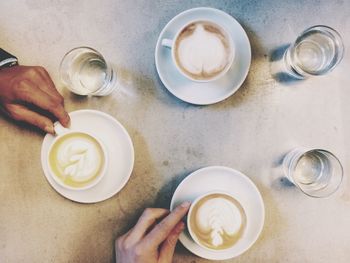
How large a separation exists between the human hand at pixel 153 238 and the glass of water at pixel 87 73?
0.41m

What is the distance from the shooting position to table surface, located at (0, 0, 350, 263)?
1.16 meters

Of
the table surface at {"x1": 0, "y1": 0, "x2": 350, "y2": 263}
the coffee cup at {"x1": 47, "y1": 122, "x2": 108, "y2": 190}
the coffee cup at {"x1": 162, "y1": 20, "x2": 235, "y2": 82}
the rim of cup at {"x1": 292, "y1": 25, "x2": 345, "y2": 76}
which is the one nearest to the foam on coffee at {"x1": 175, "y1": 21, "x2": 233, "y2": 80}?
the coffee cup at {"x1": 162, "y1": 20, "x2": 235, "y2": 82}

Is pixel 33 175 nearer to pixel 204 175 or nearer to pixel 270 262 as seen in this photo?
pixel 204 175

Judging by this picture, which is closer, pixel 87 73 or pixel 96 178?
pixel 96 178

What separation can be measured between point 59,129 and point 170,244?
47 cm

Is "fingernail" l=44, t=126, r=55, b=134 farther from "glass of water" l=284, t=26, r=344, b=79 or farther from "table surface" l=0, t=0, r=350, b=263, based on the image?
"glass of water" l=284, t=26, r=344, b=79

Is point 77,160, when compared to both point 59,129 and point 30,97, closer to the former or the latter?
point 59,129

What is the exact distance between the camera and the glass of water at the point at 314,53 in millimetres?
1118

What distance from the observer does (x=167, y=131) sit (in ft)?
3.89

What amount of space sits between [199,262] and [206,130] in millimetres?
414

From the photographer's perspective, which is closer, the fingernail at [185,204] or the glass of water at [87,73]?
the fingernail at [185,204]

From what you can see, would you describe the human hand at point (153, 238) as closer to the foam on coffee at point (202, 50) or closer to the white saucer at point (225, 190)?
the white saucer at point (225, 190)

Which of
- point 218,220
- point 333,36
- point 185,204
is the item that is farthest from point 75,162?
point 333,36

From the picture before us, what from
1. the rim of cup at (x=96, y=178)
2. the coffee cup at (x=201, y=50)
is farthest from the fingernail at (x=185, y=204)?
the coffee cup at (x=201, y=50)
